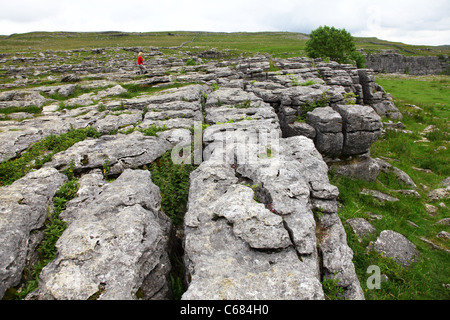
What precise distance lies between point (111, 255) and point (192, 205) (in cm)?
304

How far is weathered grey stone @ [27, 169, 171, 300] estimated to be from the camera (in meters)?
5.55

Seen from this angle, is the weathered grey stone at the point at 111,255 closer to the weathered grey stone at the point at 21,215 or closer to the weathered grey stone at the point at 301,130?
the weathered grey stone at the point at 21,215

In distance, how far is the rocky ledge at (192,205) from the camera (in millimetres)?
5906

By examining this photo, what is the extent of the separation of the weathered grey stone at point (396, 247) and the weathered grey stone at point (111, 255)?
34.8 ft

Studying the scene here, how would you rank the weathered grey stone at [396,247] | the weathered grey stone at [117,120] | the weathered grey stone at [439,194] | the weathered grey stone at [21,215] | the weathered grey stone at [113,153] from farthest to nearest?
1. the weathered grey stone at [439,194]
2. the weathered grey stone at [117,120]
3. the weathered grey stone at [113,153]
4. the weathered grey stone at [396,247]
5. the weathered grey stone at [21,215]

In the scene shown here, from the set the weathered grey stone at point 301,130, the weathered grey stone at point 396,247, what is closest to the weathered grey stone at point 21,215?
the weathered grey stone at point 396,247

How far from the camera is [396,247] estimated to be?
11.7 m

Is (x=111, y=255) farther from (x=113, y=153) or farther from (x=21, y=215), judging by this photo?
(x=113, y=153)

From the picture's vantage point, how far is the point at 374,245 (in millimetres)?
11883

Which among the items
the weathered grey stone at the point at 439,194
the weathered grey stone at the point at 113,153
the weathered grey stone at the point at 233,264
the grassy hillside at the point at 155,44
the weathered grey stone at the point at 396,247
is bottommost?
the weathered grey stone at the point at 396,247

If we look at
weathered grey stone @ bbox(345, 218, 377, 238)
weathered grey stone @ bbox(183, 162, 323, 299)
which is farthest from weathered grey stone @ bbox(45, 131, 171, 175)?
weathered grey stone @ bbox(345, 218, 377, 238)

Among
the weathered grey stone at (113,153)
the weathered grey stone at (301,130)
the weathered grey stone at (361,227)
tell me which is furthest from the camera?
the weathered grey stone at (301,130)

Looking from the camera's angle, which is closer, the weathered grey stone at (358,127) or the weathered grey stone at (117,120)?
the weathered grey stone at (117,120)

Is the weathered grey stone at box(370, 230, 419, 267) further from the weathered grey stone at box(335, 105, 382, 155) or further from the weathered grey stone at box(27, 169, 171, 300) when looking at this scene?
the weathered grey stone at box(27, 169, 171, 300)
